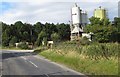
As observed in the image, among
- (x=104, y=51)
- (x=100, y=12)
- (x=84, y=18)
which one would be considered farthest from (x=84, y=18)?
(x=104, y=51)

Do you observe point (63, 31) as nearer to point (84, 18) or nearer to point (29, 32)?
point (29, 32)

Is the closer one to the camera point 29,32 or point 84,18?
point 84,18

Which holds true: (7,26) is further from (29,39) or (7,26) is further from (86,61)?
(86,61)

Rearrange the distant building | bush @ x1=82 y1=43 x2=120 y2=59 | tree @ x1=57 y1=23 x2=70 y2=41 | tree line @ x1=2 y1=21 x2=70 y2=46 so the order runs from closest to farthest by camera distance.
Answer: bush @ x1=82 y1=43 x2=120 y2=59
the distant building
tree line @ x1=2 y1=21 x2=70 y2=46
tree @ x1=57 y1=23 x2=70 y2=41

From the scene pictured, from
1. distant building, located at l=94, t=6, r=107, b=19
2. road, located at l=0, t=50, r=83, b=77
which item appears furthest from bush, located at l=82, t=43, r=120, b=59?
distant building, located at l=94, t=6, r=107, b=19

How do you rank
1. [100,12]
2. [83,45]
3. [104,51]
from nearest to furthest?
[104,51], [83,45], [100,12]

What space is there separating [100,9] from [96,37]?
74.3ft

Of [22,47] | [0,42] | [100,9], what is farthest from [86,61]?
[0,42]

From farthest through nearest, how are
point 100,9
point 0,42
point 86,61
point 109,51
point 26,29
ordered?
1. point 26,29
2. point 0,42
3. point 100,9
4. point 86,61
5. point 109,51

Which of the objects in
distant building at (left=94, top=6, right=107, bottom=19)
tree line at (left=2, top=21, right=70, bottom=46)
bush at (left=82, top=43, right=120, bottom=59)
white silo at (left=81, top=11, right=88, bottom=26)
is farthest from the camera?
tree line at (left=2, top=21, right=70, bottom=46)

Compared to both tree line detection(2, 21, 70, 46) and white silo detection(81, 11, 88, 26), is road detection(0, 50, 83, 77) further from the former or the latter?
tree line detection(2, 21, 70, 46)

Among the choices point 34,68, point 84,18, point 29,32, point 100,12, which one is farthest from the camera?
point 29,32

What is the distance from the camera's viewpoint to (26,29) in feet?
469

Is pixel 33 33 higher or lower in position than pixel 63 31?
lower
